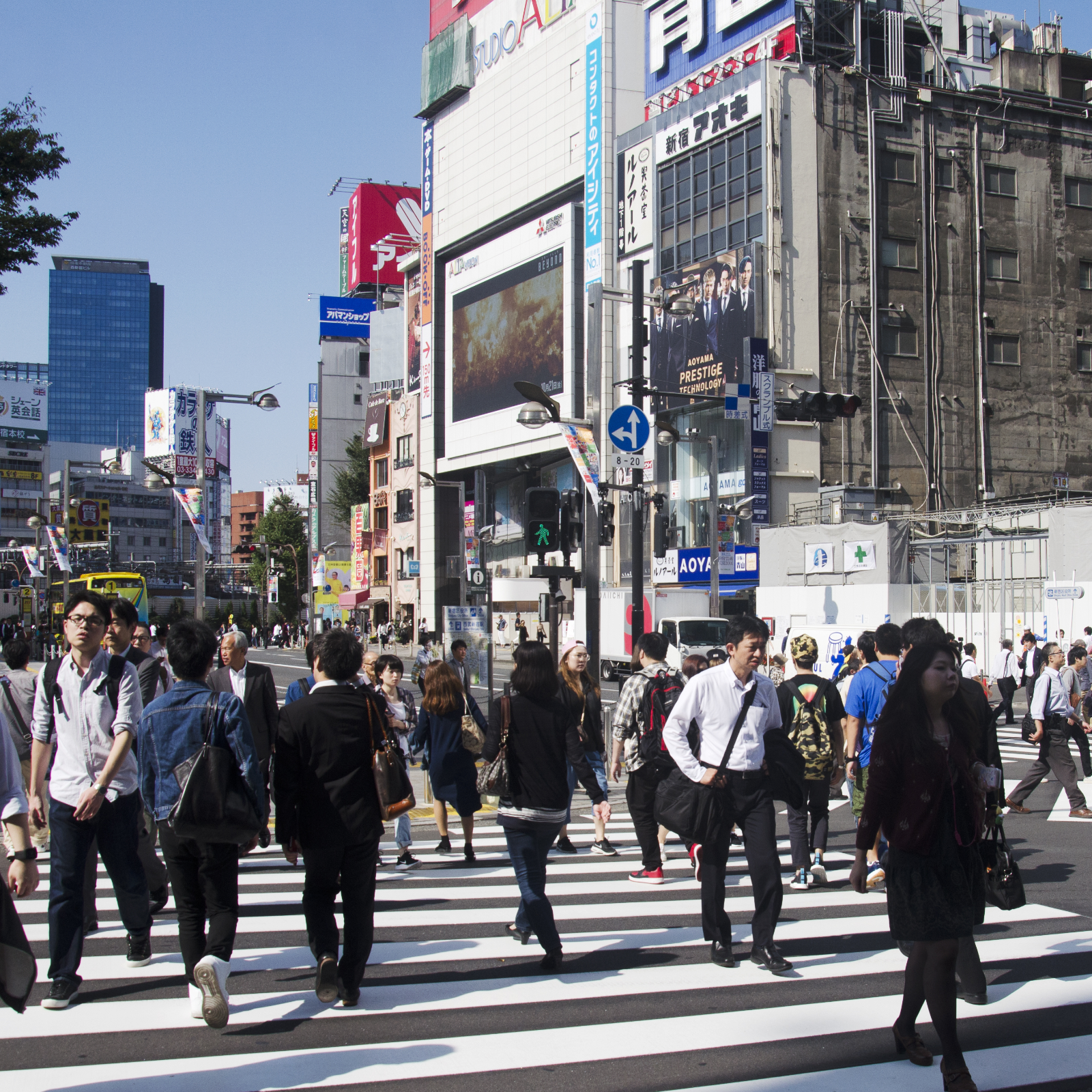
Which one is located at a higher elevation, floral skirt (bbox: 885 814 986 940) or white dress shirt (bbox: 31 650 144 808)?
white dress shirt (bbox: 31 650 144 808)

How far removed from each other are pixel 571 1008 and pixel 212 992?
169cm

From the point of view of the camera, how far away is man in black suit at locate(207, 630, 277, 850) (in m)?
8.95

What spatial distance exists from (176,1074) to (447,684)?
16.1 feet

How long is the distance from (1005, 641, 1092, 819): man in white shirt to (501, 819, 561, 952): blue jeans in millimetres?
6804

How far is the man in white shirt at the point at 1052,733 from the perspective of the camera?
11.4m

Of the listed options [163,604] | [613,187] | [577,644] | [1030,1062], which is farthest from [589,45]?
[163,604]

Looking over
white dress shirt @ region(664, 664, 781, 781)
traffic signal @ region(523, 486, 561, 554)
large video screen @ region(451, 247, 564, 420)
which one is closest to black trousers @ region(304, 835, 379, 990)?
white dress shirt @ region(664, 664, 781, 781)

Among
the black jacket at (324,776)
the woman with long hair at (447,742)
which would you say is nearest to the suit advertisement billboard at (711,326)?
the woman with long hair at (447,742)

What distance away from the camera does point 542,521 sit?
1399cm

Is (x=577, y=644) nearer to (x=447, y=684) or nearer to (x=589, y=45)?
(x=447, y=684)

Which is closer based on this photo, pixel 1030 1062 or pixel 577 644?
pixel 1030 1062

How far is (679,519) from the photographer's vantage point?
4806 centimetres

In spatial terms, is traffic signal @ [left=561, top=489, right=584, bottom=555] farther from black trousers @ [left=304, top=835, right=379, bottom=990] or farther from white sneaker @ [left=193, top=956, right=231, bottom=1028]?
white sneaker @ [left=193, top=956, right=231, bottom=1028]

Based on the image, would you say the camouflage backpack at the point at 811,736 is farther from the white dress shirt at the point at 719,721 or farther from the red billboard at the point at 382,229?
the red billboard at the point at 382,229
